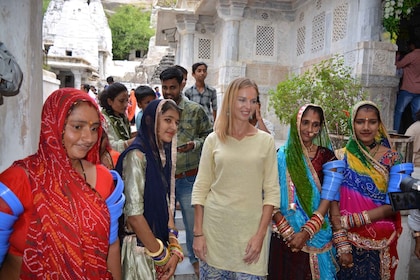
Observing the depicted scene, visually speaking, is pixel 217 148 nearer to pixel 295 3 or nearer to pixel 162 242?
pixel 162 242

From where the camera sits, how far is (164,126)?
6.82ft

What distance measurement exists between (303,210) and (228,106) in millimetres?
892

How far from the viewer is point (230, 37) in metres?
10.2

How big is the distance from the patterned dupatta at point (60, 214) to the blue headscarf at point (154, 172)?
35 cm

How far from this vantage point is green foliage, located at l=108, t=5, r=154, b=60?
5219 cm

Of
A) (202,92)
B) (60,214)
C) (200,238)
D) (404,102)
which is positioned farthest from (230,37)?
(60,214)

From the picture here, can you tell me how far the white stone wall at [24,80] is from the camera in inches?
97.4

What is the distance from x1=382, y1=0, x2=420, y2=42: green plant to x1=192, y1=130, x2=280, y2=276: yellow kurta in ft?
18.1

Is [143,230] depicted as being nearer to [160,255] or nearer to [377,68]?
[160,255]

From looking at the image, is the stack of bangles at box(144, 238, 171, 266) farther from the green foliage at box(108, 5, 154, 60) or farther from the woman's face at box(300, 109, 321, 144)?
the green foliage at box(108, 5, 154, 60)

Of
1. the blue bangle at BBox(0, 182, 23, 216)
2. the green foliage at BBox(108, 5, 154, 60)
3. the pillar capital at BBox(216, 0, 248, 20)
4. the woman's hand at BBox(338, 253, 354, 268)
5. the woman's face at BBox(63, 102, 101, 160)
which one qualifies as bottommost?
the woman's hand at BBox(338, 253, 354, 268)

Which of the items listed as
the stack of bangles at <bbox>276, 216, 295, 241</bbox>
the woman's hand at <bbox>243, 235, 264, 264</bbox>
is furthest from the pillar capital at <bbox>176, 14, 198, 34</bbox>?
the woman's hand at <bbox>243, 235, 264, 264</bbox>

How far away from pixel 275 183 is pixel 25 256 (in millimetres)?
1442

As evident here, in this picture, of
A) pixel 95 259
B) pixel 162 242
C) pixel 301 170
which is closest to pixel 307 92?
pixel 301 170
